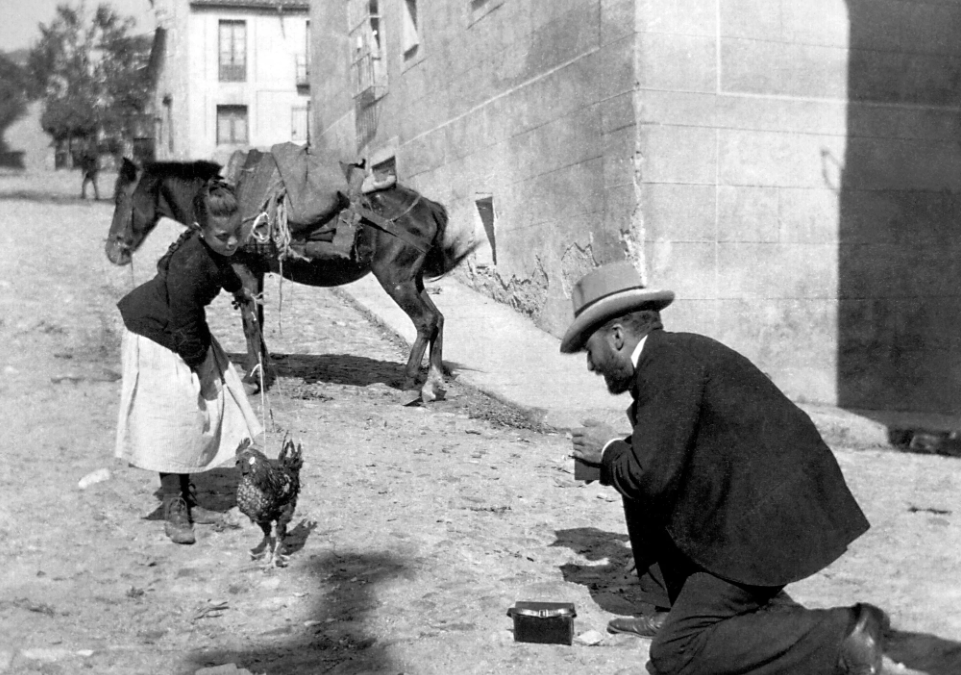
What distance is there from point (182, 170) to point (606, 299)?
5.90 meters

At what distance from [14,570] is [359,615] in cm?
179

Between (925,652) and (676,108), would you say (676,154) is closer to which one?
(676,108)

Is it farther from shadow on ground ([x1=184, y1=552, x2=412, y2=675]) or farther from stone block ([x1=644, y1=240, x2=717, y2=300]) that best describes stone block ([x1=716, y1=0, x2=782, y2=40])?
shadow on ground ([x1=184, y1=552, x2=412, y2=675])

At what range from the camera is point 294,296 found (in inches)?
548

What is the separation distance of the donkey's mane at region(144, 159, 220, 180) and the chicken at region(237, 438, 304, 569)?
4039 millimetres

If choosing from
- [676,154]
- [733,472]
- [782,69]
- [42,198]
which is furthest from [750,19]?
[42,198]

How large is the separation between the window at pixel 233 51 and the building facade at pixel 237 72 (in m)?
0.03

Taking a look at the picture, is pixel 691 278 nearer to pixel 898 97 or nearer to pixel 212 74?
pixel 898 97

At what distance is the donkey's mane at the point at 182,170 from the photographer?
338 inches

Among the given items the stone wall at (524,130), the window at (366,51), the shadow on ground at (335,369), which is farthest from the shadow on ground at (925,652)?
the window at (366,51)

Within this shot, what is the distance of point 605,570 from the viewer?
5.24m

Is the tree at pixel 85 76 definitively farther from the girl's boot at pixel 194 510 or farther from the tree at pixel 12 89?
the girl's boot at pixel 194 510

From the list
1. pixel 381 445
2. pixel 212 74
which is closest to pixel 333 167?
pixel 381 445

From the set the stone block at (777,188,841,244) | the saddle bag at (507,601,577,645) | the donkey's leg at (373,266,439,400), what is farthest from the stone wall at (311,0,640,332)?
the saddle bag at (507,601,577,645)
